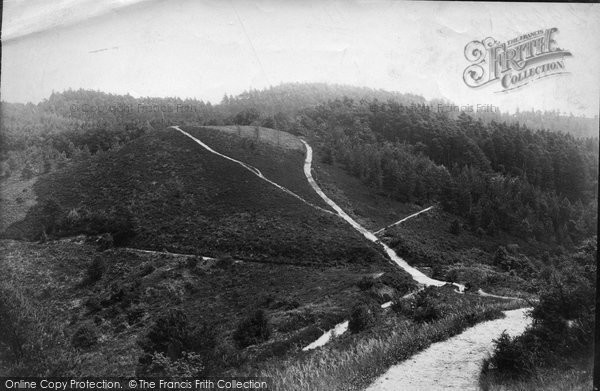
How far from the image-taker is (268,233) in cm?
1312

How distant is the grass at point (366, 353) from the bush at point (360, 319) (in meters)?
0.22

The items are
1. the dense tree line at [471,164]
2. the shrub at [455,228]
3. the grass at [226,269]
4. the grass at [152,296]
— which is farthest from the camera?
the shrub at [455,228]

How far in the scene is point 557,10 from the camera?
8562 millimetres

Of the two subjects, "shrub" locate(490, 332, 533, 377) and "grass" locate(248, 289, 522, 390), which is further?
"shrub" locate(490, 332, 533, 377)

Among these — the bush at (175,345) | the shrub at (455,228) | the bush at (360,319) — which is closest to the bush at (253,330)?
the bush at (175,345)

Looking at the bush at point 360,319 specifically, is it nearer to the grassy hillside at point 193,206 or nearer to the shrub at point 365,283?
the shrub at point 365,283

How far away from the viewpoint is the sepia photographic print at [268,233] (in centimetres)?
769

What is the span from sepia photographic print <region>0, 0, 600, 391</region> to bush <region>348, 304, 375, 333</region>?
0.04 m

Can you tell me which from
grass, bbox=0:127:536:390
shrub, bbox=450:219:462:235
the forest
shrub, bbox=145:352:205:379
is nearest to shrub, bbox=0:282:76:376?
grass, bbox=0:127:536:390

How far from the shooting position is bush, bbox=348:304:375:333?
Result: 9641 millimetres

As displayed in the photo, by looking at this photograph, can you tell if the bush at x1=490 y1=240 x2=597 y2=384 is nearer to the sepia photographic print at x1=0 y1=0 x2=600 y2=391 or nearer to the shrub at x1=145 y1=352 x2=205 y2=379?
the sepia photographic print at x1=0 y1=0 x2=600 y2=391

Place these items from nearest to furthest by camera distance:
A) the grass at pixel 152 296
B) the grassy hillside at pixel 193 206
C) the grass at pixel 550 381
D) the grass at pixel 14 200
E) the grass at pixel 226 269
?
the grass at pixel 550 381 → the grass at pixel 226 269 → the grass at pixel 152 296 → the grass at pixel 14 200 → the grassy hillside at pixel 193 206

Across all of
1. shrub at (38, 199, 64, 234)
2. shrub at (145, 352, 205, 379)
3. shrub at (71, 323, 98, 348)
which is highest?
shrub at (38, 199, 64, 234)

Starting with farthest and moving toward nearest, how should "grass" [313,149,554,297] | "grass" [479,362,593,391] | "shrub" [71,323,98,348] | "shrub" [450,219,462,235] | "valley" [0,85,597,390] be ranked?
"shrub" [450,219,462,235] < "grass" [313,149,554,297] < "shrub" [71,323,98,348] < "valley" [0,85,597,390] < "grass" [479,362,593,391]
